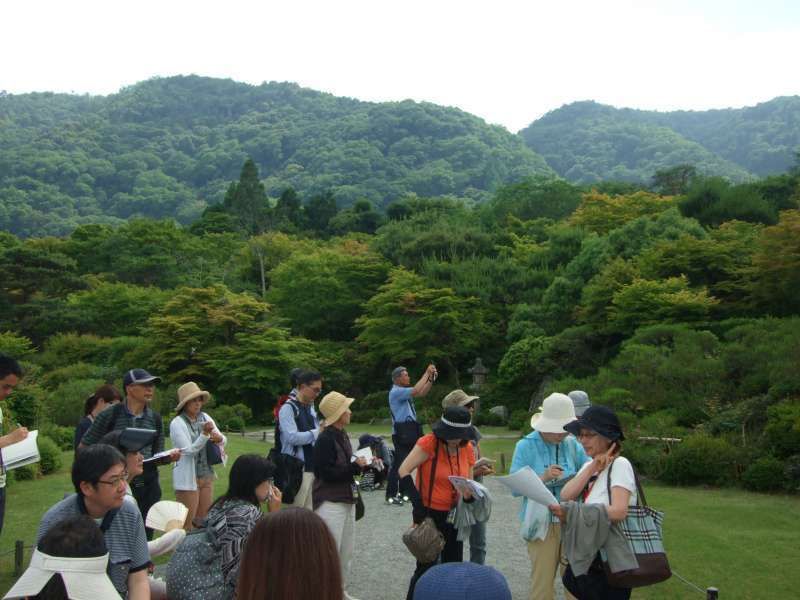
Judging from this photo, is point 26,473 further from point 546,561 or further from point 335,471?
point 546,561

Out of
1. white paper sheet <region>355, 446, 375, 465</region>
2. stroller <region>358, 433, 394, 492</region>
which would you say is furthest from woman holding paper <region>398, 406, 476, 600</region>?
stroller <region>358, 433, 394, 492</region>

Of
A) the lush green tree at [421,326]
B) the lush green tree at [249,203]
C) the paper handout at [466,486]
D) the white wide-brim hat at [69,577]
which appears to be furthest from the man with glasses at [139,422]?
the lush green tree at [249,203]

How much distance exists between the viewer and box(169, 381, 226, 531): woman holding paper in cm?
660

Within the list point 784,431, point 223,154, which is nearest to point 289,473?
point 784,431

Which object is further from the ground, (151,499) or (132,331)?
(151,499)

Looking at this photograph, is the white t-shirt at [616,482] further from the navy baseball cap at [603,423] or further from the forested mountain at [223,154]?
the forested mountain at [223,154]

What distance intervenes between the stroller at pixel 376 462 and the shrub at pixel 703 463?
4.72 meters

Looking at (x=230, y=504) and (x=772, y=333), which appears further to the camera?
(x=772, y=333)

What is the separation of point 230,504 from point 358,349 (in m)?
28.7

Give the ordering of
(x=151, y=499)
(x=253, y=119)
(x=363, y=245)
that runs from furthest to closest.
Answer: (x=253, y=119) < (x=363, y=245) < (x=151, y=499)

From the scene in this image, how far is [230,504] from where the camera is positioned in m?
3.66

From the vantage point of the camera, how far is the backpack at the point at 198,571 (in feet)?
11.2

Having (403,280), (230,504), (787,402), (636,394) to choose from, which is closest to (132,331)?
(403,280)

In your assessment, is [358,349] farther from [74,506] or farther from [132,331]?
[74,506]
